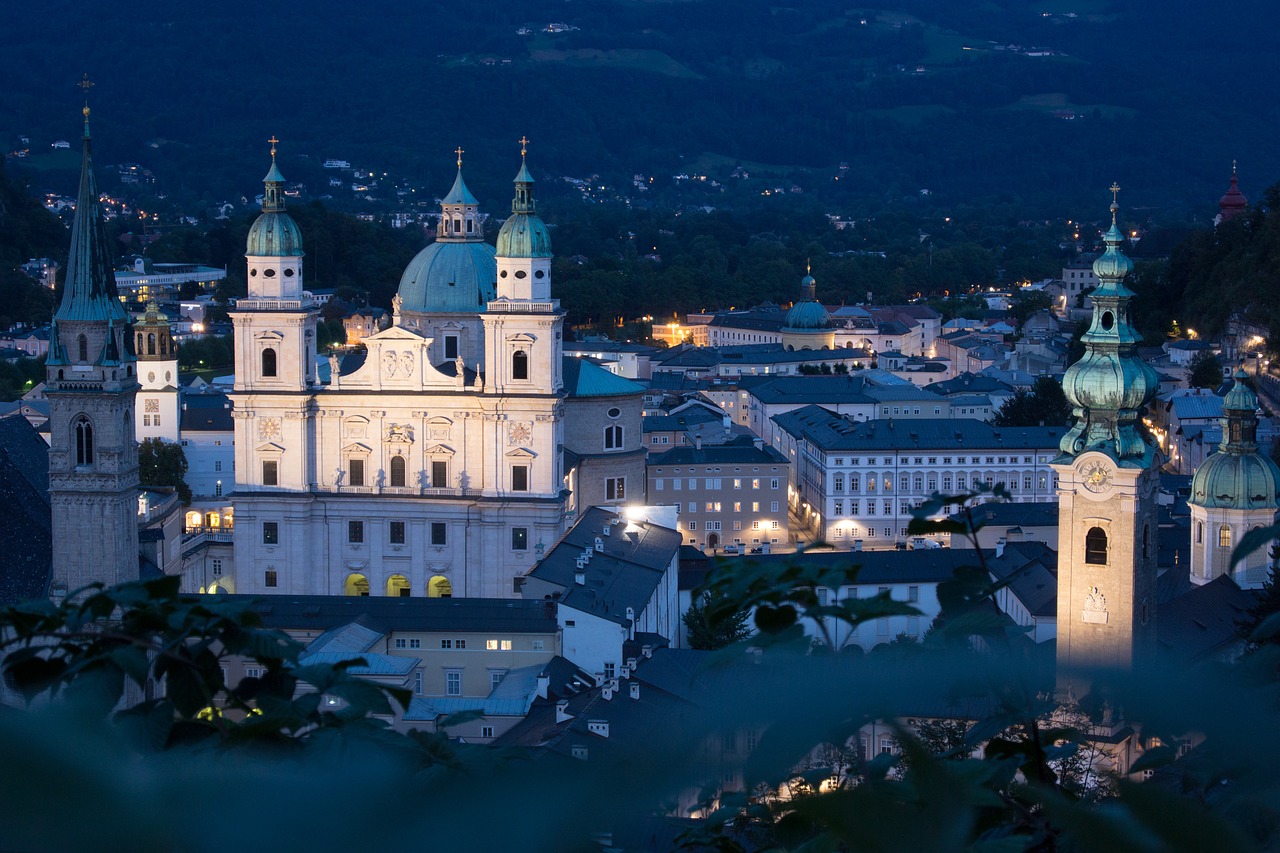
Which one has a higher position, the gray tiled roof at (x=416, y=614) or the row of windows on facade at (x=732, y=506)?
the gray tiled roof at (x=416, y=614)

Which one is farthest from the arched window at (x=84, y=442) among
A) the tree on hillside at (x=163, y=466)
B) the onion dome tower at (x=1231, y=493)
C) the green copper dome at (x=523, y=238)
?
the onion dome tower at (x=1231, y=493)

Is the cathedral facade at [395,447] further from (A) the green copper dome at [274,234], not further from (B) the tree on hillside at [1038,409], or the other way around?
(B) the tree on hillside at [1038,409]

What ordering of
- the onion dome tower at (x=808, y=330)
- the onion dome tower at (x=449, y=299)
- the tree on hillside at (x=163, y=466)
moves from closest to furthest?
the onion dome tower at (x=449, y=299) < the tree on hillside at (x=163, y=466) < the onion dome tower at (x=808, y=330)

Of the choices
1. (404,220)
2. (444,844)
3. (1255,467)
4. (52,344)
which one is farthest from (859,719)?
(404,220)

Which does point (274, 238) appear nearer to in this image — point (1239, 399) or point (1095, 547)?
point (1095, 547)

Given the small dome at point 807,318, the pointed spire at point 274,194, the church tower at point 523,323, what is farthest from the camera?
the small dome at point 807,318

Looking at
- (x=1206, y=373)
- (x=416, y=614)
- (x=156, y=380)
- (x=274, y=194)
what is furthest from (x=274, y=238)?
(x=1206, y=373)

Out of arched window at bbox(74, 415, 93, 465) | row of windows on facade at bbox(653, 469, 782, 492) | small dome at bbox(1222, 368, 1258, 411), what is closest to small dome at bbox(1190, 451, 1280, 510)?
small dome at bbox(1222, 368, 1258, 411)
